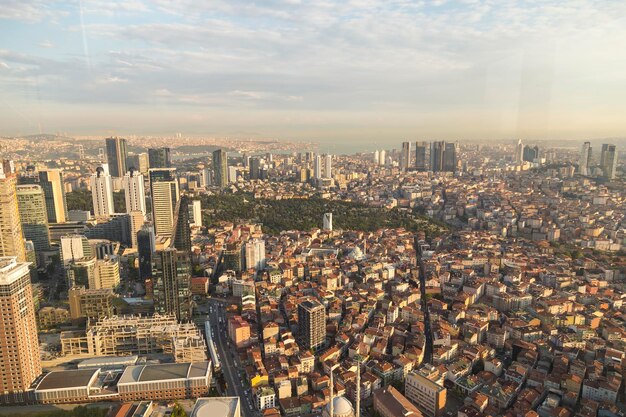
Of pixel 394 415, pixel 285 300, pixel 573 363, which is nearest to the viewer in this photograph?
pixel 394 415

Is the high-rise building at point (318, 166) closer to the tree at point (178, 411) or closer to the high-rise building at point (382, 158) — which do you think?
the high-rise building at point (382, 158)

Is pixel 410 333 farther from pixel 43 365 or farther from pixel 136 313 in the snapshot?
pixel 43 365

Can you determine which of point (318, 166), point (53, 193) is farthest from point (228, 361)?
point (318, 166)

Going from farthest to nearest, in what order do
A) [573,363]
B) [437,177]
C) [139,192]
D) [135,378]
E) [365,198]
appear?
[437,177] < [365,198] < [139,192] < [573,363] < [135,378]

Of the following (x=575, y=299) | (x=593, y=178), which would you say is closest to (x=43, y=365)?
(x=575, y=299)

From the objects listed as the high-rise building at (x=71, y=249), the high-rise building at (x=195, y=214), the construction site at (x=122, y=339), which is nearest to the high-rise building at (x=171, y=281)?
the construction site at (x=122, y=339)

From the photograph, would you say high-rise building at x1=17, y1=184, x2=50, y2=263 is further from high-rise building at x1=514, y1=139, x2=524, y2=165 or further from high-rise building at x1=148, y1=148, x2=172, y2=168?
high-rise building at x1=514, y1=139, x2=524, y2=165

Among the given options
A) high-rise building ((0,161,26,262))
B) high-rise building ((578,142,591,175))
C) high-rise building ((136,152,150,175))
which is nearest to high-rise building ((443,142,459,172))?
high-rise building ((578,142,591,175))
